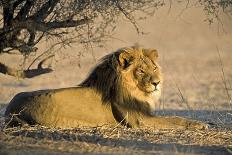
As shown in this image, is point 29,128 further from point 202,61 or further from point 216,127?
point 202,61

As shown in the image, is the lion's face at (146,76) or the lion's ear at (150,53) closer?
the lion's face at (146,76)

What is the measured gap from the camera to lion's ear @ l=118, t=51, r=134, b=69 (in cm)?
977

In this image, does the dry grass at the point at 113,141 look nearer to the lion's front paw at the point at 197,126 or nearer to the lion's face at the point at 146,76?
the lion's front paw at the point at 197,126

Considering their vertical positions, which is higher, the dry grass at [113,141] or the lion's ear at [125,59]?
the lion's ear at [125,59]

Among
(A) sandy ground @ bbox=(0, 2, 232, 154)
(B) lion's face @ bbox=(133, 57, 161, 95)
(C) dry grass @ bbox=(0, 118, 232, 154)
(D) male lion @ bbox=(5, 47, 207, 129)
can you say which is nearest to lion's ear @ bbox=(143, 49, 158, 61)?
(D) male lion @ bbox=(5, 47, 207, 129)

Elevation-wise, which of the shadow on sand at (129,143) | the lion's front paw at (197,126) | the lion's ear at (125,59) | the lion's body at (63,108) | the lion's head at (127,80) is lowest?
the shadow on sand at (129,143)

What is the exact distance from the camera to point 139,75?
9.88m

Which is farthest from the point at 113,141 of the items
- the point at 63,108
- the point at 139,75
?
the point at 139,75

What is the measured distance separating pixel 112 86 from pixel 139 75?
1.33 feet

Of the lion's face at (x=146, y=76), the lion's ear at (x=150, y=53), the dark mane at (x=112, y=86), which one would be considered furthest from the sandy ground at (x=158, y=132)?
the lion's face at (x=146, y=76)

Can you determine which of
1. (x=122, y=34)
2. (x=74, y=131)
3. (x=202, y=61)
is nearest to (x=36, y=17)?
(x=74, y=131)

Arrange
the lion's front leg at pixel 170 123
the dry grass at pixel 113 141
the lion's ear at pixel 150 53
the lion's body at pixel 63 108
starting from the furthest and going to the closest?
the lion's ear at pixel 150 53, the lion's front leg at pixel 170 123, the lion's body at pixel 63 108, the dry grass at pixel 113 141

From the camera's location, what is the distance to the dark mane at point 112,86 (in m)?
9.80

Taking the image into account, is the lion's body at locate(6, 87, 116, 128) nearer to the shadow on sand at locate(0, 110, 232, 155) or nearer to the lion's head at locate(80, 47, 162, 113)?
the lion's head at locate(80, 47, 162, 113)
